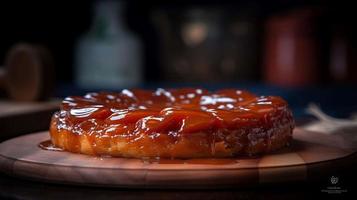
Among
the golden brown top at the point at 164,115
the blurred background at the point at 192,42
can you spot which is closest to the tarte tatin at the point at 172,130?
the golden brown top at the point at 164,115

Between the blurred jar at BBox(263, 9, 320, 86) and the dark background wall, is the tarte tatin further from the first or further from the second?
the dark background wall

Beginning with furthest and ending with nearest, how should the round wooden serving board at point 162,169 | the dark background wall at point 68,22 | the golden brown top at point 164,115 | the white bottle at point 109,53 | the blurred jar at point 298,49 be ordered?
the dark background wall at point 68,22
the white bottle at point 109,53
the blurred jar at point 298,49
the golden brown top at point 164,115
the round wooden serving board at point 162,169

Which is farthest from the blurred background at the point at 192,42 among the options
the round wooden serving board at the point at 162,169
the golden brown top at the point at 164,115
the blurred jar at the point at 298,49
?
the round wooden serving board at the point at 162,169

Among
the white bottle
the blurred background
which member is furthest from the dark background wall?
the white bottle

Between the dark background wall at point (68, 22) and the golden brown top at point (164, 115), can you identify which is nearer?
the golden brown top at point (164, 115)

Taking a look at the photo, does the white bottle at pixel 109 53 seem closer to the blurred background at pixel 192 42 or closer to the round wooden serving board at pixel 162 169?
the blurred background at pixel 192 42

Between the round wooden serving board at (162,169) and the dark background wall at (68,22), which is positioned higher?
the dark background wall at (68,22)

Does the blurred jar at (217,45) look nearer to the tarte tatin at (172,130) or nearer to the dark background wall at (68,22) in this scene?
the dark background wall at (68,22)

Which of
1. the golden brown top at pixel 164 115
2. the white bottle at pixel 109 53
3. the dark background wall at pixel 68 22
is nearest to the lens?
the golden brown top at pixel 164 115
